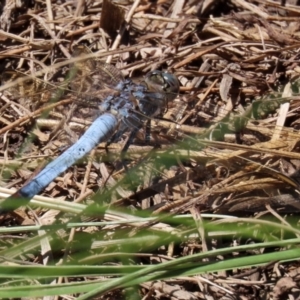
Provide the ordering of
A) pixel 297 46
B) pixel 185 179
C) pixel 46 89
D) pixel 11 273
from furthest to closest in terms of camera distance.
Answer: pixel 297 46, pixel 46 89, pixel 185 179, pixel 11 273

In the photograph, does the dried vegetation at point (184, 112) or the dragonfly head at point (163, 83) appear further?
the dragonfly head at point (163, 83)

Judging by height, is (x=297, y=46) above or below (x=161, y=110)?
above

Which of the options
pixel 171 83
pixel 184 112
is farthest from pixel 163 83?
pixel 184 112

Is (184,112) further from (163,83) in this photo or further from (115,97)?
(115,97)

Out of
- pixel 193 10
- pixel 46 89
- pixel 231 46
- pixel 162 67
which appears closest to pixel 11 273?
pixel 46 89

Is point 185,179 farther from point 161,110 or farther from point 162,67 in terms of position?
point 162,67
